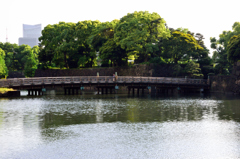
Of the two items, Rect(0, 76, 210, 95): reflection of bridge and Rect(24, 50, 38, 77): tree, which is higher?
Rect(24, 50, 38, 77): tree

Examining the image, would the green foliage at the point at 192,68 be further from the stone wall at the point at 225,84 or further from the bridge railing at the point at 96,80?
the stone wall at the point at 225,84

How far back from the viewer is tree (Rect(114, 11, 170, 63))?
77.9m

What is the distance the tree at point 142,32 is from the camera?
7788 centimetres

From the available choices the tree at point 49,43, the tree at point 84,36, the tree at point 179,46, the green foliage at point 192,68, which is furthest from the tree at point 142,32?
the tree at point 49,43

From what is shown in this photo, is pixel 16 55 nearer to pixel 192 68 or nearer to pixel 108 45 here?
pixel 108 45

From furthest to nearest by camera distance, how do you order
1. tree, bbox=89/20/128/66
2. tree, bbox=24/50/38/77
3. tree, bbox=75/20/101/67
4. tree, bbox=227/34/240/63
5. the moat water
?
tree, bbox=24/50/38/77 < tree, bbox=75/20/101/67 < tree, bbox=89/20/128/66 < tree, bbox=227/34/240/63 < the moat water

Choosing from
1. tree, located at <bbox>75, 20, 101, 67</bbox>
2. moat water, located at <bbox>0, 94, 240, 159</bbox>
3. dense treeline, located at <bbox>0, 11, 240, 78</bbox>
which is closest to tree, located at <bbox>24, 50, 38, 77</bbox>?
dense treeline, located at <bbox>0, 11, 240, 78</bbox>

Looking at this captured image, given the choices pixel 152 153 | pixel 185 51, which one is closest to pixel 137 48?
pixel 185 51

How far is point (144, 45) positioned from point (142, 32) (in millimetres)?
3152

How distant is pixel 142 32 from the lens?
77.6 meters

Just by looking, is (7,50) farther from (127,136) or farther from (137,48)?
(127,136)

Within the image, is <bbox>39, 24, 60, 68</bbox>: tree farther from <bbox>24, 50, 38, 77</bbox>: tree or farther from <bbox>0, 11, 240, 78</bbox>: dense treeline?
<bbox>24, 50, 38, 77</bbox>: tree

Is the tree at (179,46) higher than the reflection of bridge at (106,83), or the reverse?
the tree at (179,46)

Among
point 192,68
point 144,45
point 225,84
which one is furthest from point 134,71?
point 225,84
